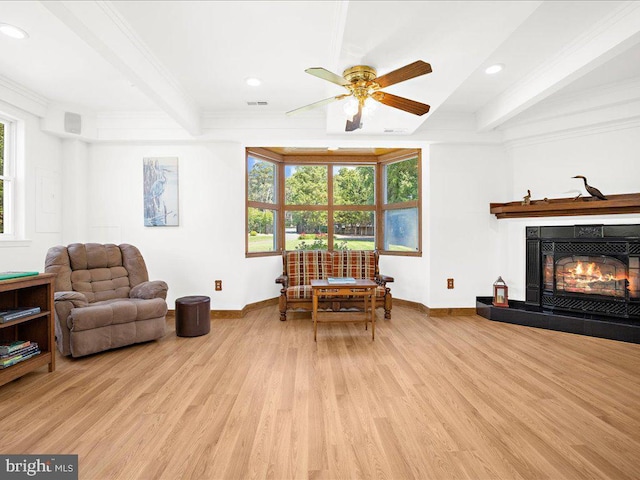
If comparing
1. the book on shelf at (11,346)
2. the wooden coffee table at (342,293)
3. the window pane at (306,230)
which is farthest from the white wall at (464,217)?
the book on shelf at (11,346)

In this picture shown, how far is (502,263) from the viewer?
465 cm

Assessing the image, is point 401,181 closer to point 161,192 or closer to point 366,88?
point 366,88

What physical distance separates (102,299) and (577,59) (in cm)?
510

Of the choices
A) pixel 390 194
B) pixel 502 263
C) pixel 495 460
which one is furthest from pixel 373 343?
pixel 390 194

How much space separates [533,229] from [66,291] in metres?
5.55

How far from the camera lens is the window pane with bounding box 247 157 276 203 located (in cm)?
502

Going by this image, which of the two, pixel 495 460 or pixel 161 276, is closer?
pixel 495 460

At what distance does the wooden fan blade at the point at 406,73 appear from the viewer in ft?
7.27

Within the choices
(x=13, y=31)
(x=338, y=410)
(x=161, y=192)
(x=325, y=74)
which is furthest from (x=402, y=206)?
(x=13, y=31)

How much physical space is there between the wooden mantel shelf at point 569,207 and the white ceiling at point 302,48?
1204 millimetres

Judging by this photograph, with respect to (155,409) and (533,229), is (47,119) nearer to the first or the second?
(155,409)

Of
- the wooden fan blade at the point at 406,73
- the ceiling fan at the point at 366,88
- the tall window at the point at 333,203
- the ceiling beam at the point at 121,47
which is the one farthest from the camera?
the tall window at the point at 333,203

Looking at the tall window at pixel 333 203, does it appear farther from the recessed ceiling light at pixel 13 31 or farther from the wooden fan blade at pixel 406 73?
the recessed ceiling light at pixel 13 31

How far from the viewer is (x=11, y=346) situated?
2.47m
